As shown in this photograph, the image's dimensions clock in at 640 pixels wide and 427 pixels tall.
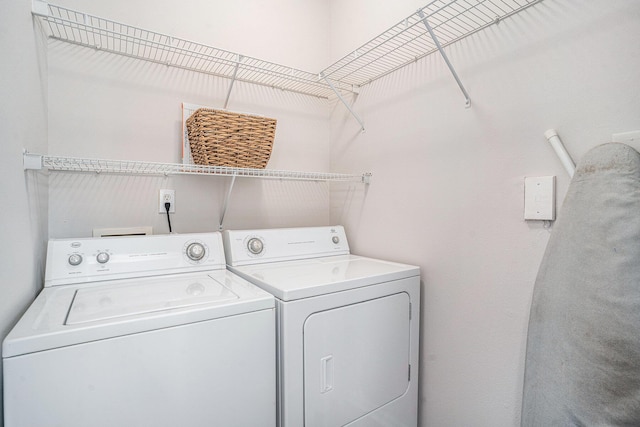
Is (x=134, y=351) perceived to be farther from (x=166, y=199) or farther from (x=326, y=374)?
(x=166, y=199)

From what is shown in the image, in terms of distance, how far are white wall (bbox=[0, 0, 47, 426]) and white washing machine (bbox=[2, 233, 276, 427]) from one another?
57mm

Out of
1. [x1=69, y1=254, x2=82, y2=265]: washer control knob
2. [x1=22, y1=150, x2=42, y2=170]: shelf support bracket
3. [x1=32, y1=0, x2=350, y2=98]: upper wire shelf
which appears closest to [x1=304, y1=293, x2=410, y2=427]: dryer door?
[x1=69, y1=254, x2=82, y2=265]: washer control knob

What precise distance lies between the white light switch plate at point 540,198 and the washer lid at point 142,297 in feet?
3.53

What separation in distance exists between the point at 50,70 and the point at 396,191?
5.48 feet

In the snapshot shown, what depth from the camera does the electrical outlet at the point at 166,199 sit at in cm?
158

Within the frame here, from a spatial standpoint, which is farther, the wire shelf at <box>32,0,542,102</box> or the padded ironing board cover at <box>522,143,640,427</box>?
the wire shelf at <box>32,0,542,102</box>

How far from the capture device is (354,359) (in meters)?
1.21

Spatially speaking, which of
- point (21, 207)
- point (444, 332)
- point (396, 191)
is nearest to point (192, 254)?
point (21, 207)

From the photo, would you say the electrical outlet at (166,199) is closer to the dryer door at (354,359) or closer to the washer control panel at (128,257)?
the washer control panel at (128,257)

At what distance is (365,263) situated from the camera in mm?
1606

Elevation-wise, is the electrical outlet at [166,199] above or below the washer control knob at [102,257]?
above

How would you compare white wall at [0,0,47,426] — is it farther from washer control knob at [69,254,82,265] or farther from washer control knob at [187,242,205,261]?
washer control knob at [187,242,205,261]

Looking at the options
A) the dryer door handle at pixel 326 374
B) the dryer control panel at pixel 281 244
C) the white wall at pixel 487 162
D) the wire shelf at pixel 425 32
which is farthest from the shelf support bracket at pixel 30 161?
the white wall at pixel 487 162

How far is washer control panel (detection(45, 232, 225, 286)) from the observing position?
1175 mm
